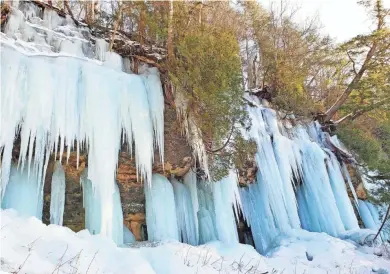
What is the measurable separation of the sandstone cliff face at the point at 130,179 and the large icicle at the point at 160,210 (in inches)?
10.4

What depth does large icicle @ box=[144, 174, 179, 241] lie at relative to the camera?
681 cm

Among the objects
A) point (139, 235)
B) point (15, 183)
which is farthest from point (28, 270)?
point (139, 235)

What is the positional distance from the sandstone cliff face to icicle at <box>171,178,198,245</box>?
1.25 feet

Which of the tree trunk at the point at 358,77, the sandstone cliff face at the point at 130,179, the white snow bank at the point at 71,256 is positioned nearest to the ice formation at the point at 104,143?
the sandstone cliff face at the point at 130,179

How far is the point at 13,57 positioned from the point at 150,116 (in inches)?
100

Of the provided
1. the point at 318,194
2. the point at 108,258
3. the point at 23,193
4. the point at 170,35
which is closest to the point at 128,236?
the point at 23,193

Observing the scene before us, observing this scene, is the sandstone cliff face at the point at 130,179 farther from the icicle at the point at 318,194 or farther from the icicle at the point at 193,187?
the icicle at the point at 318,194

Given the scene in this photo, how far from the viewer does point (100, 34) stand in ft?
24.2

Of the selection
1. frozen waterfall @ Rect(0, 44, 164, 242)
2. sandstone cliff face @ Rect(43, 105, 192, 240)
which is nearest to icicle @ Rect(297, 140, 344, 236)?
sandstone cliff face @ Rect(43, 105, 192, 240)

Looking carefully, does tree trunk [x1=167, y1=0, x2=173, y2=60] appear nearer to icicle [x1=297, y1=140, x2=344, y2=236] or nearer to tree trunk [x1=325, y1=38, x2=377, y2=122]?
icicle [x1=297, y1=140, x2=344, y2=236]

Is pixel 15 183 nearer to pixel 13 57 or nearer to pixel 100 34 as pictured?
pixel 13 57

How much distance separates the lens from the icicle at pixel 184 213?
7.43m

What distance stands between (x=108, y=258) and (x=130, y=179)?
3.41m

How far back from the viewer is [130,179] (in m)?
7.22
